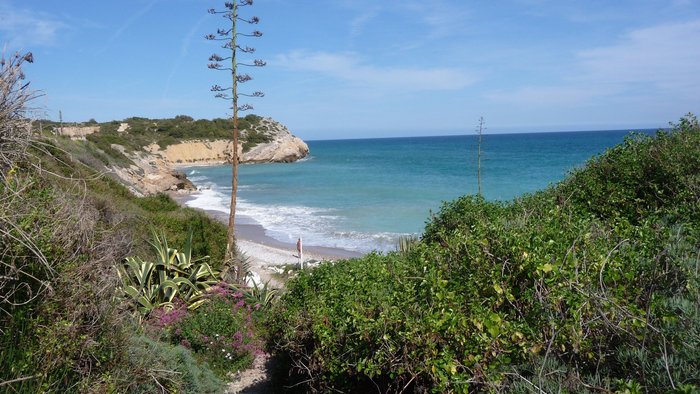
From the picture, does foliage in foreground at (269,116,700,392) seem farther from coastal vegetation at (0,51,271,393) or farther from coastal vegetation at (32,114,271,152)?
coastal vegetation at (32,114,271,152)

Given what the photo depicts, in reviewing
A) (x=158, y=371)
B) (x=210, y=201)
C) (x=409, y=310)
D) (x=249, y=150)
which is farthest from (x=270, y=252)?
(x=249, y=150)

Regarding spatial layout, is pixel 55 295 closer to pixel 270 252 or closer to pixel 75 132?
pixel 270 252

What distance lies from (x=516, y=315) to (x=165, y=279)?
262 inches

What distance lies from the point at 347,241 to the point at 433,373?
19.4 meters

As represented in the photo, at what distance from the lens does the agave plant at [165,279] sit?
8.88 metres

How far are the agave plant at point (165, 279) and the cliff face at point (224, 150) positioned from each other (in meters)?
61.3

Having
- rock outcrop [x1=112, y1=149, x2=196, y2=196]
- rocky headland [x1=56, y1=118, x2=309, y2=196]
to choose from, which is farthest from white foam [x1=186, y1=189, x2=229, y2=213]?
rocky headland [x1=56, y1=118, x2=309, y2=196]

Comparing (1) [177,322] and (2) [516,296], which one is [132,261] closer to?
(1) [177,322]

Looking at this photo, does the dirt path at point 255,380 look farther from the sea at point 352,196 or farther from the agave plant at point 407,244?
the sea at point 352,196

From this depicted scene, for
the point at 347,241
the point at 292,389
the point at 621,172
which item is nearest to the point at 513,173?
the point at 347,241

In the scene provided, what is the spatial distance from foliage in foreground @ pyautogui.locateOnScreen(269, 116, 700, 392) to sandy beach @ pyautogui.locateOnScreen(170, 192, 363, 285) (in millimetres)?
10386

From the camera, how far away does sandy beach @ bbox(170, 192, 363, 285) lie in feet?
60.2

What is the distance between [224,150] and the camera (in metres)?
70.3

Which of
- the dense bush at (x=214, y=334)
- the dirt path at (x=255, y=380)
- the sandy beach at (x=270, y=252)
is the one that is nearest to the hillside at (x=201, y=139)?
the sandy beach at (x=270, y=252)
